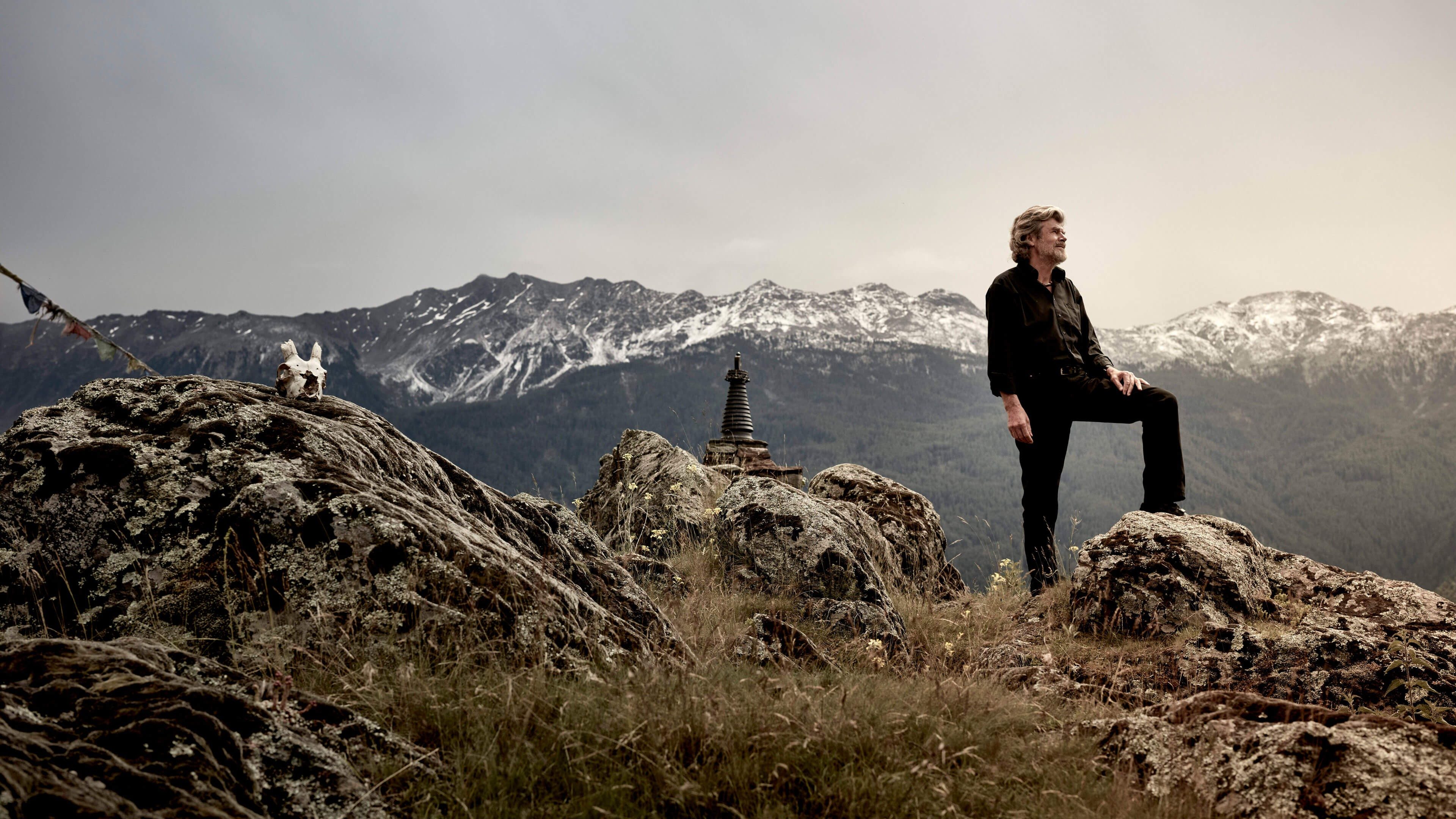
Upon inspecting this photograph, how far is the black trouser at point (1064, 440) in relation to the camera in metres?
5.58

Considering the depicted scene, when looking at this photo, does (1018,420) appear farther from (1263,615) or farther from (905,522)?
(905,522)

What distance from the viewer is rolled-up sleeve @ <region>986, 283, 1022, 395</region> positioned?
5965 mm

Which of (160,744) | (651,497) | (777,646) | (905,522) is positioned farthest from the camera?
(651,497)

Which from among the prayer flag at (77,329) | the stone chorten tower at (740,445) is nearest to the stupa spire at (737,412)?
the stone chorten tower at (740,445)

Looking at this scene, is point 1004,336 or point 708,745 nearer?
point 708,745

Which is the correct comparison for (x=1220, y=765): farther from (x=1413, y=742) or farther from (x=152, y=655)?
(x=152, y=655)

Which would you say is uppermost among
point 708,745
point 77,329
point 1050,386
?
point 77,329

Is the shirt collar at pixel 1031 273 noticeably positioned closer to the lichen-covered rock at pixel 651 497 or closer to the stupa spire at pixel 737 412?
→ the lichen-covered rock at pixel 651 497

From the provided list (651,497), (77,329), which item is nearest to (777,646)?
(651,497)

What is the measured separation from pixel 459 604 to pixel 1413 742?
327cm

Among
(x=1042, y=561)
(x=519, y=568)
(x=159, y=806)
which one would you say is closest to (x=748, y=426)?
(x=1042, y=561)

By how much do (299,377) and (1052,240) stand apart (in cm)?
554

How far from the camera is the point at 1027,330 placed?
5.98m

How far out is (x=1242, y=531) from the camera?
20.0 feet
